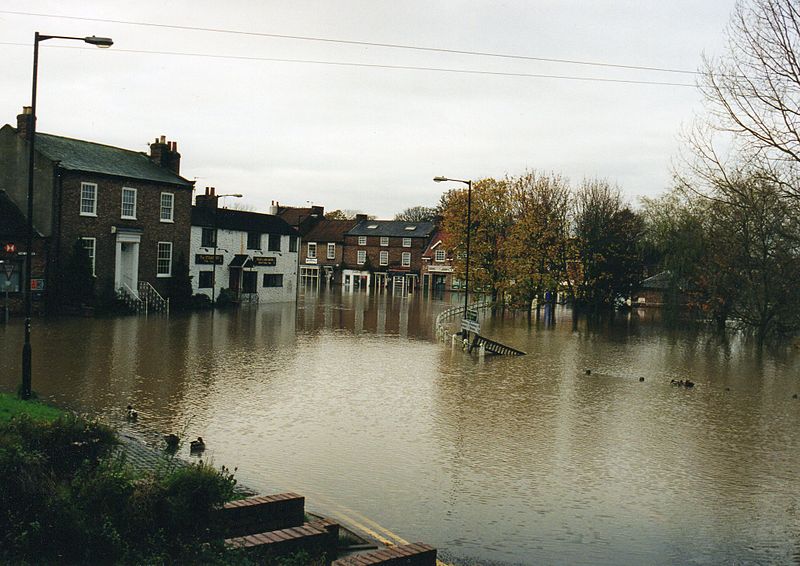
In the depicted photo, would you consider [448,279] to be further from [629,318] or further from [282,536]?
[282,536]

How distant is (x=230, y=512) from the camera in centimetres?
815

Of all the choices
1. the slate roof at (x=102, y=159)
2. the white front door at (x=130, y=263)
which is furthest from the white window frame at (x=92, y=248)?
the slate roof at (x=102, y=159)

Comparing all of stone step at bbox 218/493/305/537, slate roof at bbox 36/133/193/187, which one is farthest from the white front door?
stone step at bbox 218/493/305/537

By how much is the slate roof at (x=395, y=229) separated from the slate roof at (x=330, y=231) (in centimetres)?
146

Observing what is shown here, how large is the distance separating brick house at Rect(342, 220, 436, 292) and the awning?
130 feet

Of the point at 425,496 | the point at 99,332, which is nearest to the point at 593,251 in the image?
the point at 99,332

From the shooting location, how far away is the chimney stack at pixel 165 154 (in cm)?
4750

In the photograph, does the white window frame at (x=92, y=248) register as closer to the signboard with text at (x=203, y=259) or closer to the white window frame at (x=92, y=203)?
the white window frame at (x=92, y=203)

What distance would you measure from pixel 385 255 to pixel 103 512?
8820cm

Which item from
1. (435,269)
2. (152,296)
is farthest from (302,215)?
(152,296)

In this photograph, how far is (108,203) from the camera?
4084cm

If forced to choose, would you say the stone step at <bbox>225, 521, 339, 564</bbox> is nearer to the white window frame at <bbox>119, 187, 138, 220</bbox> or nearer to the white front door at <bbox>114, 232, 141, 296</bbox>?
the white front door at <bbox>114, 232, 141, 296</bbox>

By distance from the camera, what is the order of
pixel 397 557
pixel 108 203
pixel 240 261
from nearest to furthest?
pixel 397 557
pixel 108 203
pixel 240 261

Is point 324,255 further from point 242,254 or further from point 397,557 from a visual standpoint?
point 397,557
